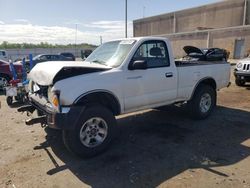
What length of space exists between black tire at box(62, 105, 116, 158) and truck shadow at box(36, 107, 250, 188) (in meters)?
0.15

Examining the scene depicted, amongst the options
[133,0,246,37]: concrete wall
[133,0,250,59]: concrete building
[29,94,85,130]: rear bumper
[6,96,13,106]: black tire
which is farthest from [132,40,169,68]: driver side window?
[133,0,246,37]: concrete wall

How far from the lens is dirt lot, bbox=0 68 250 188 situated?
3.66m

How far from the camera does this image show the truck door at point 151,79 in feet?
16.1

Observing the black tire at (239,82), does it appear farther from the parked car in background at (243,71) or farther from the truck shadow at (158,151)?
the truck shadow at (158,151)

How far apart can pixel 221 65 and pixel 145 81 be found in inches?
114

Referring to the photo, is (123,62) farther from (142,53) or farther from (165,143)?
(165,143)

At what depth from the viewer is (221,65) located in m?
6.88

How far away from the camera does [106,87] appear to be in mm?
4492

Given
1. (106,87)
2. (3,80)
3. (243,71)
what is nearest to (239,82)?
(243,71)

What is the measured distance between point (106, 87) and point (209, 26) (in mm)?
42924

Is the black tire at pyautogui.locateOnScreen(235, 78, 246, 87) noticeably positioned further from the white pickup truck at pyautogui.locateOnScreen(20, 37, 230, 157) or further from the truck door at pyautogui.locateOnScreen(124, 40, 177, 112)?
the truck door at pyautogui.locateOnScreen(124, 40, 177, 112)

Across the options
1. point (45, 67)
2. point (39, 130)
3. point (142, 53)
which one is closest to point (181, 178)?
point (142, 53)

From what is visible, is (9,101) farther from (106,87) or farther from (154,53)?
(154,53)

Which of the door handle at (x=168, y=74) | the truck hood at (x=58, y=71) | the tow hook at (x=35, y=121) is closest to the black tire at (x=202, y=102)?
the door handle at (x=168, y=74)
